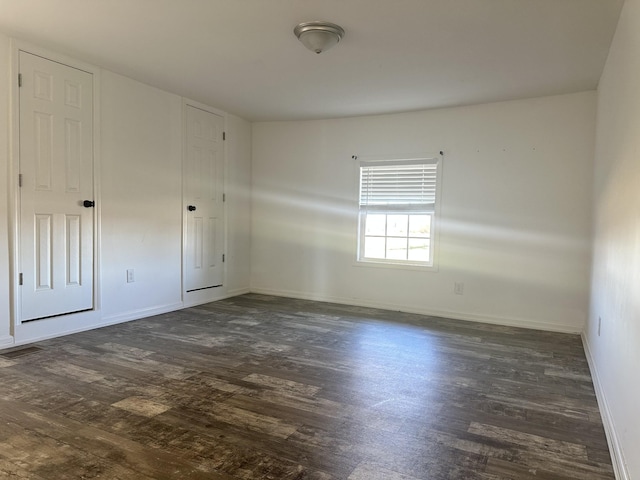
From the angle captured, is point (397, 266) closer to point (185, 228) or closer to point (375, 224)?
point (375, 224)

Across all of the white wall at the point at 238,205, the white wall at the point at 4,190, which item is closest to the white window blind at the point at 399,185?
the white wall at the point at 238,205

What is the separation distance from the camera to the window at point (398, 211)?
4949 mm

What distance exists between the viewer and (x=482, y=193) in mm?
4621

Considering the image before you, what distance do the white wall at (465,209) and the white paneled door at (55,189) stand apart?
2.52 meters

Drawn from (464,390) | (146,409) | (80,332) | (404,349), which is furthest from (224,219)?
(464,390)

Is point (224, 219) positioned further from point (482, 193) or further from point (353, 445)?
point (353, 445)

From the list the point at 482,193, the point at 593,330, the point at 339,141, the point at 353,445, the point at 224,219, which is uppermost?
the point at 339,141

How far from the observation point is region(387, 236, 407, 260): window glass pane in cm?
514

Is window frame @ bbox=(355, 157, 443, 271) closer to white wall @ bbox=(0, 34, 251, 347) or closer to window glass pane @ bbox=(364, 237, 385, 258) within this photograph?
window glass pane @ bbox=(364, 237, 385, 258)

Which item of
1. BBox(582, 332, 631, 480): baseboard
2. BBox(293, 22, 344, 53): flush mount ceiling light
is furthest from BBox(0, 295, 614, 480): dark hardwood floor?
BBox(293, 22, 344, 53): flush mount ceiling light

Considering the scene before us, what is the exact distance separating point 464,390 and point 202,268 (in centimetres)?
348

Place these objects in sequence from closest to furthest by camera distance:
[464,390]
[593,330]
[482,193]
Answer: [464,390], [593,330], [482,193]

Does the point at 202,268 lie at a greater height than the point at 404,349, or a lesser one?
greater

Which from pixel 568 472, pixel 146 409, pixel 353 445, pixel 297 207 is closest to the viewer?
pixel 568 472
